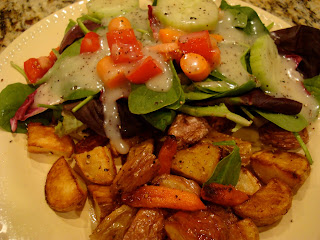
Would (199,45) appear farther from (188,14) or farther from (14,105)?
(14,105)

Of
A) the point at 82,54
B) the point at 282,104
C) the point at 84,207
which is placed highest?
the point at 82,54

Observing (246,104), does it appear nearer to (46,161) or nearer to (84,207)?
(84,207)

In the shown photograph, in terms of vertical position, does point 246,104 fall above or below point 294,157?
above

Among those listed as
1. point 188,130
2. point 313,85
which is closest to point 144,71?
point 188,130

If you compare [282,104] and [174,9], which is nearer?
[282,104]

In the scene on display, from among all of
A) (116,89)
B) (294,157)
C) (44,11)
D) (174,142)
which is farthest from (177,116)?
(44,11)

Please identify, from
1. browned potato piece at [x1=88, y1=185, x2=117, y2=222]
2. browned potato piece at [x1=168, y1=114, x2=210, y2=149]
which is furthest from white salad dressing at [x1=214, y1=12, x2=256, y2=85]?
browned potato piece at [x1=88, y1=185, x2=117, y2=222]

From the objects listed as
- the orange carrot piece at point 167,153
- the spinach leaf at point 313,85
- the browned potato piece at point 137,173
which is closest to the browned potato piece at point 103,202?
the browned potato piece at point 137,173
